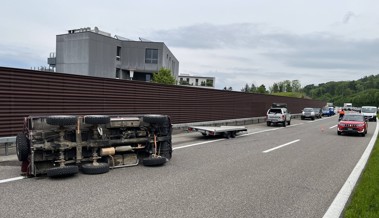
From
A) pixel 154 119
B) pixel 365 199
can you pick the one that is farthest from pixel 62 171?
pixel 365 199

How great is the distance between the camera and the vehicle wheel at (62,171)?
6.87 meters

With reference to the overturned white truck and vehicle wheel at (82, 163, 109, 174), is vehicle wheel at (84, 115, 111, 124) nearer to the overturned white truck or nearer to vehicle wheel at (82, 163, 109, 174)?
the overturned white truck

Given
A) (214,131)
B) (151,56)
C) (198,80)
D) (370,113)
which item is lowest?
(214,131)

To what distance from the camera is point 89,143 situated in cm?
786

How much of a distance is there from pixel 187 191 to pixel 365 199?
135 inches

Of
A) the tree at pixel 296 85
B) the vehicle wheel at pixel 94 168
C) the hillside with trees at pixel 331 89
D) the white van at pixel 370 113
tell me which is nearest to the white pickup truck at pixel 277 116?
the white van at pixel 370 113

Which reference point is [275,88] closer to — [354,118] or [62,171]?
[354,118]

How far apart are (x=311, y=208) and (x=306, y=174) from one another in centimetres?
299

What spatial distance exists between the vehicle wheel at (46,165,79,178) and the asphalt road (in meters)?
0.15

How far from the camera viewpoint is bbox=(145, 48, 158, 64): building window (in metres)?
59.5

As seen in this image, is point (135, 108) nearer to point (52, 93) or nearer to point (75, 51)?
point (52, 93)

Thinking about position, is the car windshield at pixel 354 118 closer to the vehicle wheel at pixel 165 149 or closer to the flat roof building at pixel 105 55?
the vehicle wheel at pixel 165 149

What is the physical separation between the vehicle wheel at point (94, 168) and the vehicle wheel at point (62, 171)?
0.39 m

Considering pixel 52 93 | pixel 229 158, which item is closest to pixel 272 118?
pixel 229 158
